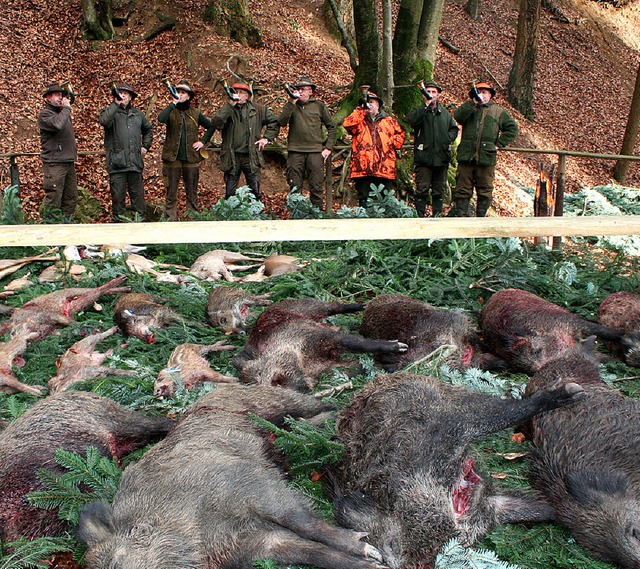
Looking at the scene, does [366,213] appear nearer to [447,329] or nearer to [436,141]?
[436,141]

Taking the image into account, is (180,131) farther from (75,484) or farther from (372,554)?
(372,554)

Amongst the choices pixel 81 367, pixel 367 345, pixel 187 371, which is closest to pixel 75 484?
pixel 187 371

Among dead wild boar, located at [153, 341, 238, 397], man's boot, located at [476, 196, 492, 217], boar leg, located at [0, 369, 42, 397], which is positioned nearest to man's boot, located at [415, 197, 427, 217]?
man's boot, located at [476, 196, 492, 217]

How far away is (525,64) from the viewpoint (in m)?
18.1

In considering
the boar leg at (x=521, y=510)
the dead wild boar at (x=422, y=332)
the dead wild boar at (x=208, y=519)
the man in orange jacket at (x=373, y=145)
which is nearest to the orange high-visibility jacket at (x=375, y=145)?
the man in orange jacket at (x=373, y=145)

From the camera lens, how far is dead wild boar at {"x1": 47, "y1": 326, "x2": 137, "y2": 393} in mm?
4766

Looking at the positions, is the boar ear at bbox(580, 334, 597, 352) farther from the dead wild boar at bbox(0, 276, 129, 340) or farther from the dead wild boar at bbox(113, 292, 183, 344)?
the dead wild boar at bbox(0, 276, 129, 340)

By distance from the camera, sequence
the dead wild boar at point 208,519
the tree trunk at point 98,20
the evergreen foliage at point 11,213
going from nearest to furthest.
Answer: the dead wild boar at point 208,519
the evergreen foliage at point 11,213
the tree trunk at point 98,20

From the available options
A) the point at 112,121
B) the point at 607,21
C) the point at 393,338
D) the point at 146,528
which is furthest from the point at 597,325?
the point at 607,21

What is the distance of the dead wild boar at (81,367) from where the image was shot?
4.77 metres

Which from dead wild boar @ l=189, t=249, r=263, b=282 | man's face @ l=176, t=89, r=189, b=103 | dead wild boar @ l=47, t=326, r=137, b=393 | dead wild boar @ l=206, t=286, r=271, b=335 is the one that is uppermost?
man's face @ l=176, t=89, r=189, b=103

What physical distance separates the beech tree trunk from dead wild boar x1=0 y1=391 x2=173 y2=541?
16.5 meters

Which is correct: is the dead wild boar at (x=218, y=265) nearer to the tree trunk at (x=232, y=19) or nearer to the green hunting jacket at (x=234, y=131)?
the green hunting jacket at (x=234, y=131)

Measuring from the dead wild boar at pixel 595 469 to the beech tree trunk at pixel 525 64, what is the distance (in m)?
15.9
